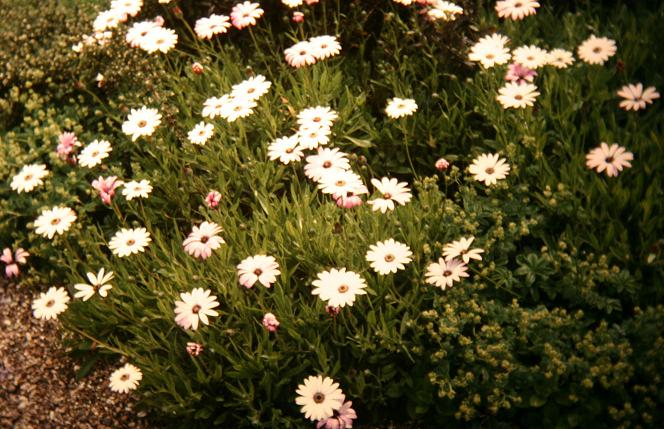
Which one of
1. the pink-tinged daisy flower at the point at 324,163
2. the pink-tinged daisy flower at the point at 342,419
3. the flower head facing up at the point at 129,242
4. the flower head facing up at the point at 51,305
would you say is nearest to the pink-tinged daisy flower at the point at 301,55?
the pink-tinged daisy flower at the point at 324,163

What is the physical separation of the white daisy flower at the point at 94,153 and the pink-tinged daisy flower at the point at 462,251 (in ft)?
5.38

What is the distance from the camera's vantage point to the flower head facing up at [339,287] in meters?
2.60

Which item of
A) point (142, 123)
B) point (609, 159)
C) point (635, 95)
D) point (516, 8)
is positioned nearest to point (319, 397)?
point (609, 159)

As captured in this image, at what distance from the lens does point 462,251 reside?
272 centimetres

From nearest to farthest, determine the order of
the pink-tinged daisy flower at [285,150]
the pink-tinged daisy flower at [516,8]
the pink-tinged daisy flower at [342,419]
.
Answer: the pink-tinged daisy flower at [342,419] → the pink-tinged daisy flower at [285,150] → the pink-tinged daisy flower at [516,8]

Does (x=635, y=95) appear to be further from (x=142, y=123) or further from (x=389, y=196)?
(x=142, y=123)

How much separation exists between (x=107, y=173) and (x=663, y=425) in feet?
8.79

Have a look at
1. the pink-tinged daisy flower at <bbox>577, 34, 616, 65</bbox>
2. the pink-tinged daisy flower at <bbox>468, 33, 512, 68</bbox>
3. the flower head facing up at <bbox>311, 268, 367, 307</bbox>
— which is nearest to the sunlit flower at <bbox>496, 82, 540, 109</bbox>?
the pink-tinged daisy flower at <bbox>468, 33, 512, 68</bbox>

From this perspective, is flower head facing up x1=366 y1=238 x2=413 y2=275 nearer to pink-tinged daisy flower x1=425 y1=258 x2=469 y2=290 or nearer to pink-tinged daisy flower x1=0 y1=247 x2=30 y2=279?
pink-tinged daisy flower x1=425 y1=258 x2=469 y2=290

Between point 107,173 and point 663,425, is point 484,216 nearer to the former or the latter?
point 663,425

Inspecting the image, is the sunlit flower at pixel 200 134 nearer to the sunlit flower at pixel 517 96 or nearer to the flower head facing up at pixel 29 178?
the flower head facing up at pixel 29 178

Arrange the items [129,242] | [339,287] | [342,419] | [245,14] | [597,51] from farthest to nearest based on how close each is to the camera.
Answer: [245,14]
[597,51]
[129,242]
[339,287]
[342,419]

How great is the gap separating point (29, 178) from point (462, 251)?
2.08m

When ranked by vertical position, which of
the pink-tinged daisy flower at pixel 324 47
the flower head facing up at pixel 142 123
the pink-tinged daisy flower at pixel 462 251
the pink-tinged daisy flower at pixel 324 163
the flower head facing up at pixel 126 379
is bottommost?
the flower head facing up at pixel 126 379
